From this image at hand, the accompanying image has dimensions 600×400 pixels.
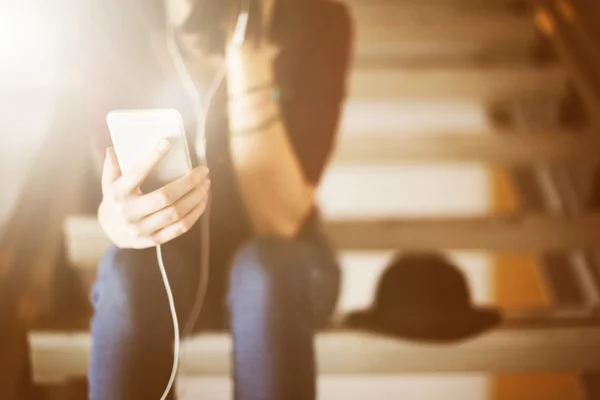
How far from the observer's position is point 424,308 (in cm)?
74

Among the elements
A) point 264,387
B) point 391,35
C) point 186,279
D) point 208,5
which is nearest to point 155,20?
point 208,5

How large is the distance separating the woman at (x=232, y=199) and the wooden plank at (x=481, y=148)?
248 mm

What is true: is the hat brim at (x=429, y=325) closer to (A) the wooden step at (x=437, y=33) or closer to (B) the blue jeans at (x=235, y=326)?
(B) the blue jeans at (x=235, y=326)

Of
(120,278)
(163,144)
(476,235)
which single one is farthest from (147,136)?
(476,235)

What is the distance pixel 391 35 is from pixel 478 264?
1.64 ft

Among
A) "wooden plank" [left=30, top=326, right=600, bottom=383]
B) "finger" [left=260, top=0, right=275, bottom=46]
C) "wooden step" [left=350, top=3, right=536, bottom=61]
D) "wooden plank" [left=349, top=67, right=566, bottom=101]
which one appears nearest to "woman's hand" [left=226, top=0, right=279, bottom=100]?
"finger" [left=260, top=0, right=275, bottom=46]

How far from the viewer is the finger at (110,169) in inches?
20.8

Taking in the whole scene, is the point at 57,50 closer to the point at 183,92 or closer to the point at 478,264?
the point at 183,92

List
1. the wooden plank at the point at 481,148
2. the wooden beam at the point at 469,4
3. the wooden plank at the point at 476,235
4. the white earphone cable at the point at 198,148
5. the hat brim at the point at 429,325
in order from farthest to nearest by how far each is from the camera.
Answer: the wooden beam at the point at 469,4 → the wooden plank at the point at 481,148 → the wooden plank at the point at 476,235 → the hat brim at the point at 429,325 → the white earphone cable at the point at 198,148

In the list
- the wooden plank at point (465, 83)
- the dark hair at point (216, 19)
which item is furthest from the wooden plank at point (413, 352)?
the wooden plank at point (465, 83)

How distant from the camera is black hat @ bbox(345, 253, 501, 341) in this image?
0.73m

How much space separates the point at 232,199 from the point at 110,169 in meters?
0.21

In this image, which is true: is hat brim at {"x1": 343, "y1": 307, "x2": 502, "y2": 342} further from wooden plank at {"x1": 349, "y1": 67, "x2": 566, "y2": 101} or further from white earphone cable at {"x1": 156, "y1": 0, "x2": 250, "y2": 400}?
wooden plank at {"x1": 349, "y1": 67, "x2": 566, "y2": 101}

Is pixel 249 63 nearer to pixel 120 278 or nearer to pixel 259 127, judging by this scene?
pixel 259 127
